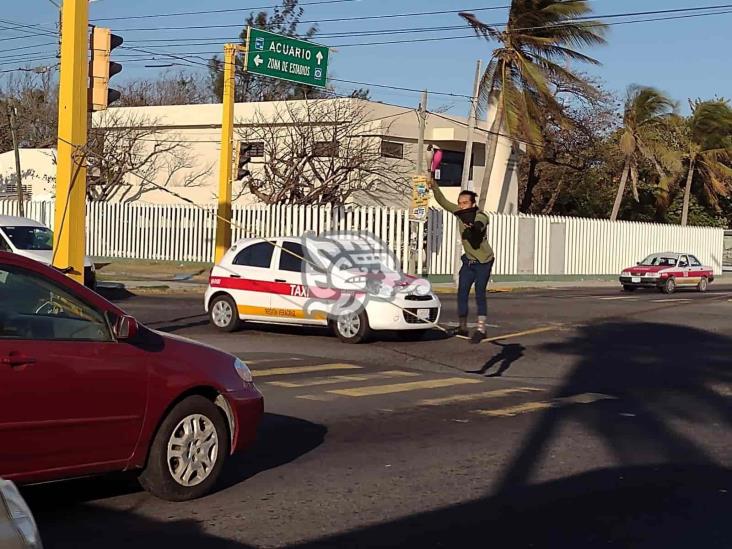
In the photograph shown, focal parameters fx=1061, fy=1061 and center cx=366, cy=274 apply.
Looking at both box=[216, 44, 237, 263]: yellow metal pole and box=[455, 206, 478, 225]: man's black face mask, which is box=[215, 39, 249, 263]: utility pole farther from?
box=[455, 206, 478, 225]: man's black face mask

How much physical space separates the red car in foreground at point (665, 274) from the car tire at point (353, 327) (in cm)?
2102

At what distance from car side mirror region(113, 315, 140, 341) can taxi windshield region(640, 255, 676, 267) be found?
3127 cm

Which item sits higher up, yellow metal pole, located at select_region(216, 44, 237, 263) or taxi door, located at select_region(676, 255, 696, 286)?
yellow metal pole, located at select_region(216, 44, 237, 263)

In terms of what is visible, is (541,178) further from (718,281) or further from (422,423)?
(422,423)

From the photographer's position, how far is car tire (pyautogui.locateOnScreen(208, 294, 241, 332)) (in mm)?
17141

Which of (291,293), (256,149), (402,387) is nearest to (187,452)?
(402,387)

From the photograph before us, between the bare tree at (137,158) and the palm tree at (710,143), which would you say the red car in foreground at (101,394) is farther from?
the palm tree at (710,143)

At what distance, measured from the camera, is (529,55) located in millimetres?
37969

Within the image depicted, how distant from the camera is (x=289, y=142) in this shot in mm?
42344

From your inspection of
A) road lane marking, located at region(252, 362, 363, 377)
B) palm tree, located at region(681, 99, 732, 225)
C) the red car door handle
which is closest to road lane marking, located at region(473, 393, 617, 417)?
road lane marking, located at region(252, 362, 363, 377)

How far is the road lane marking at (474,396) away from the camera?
11.2 metres

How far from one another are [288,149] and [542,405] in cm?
3174

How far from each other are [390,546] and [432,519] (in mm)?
664

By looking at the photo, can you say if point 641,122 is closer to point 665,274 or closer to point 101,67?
point 665,274
